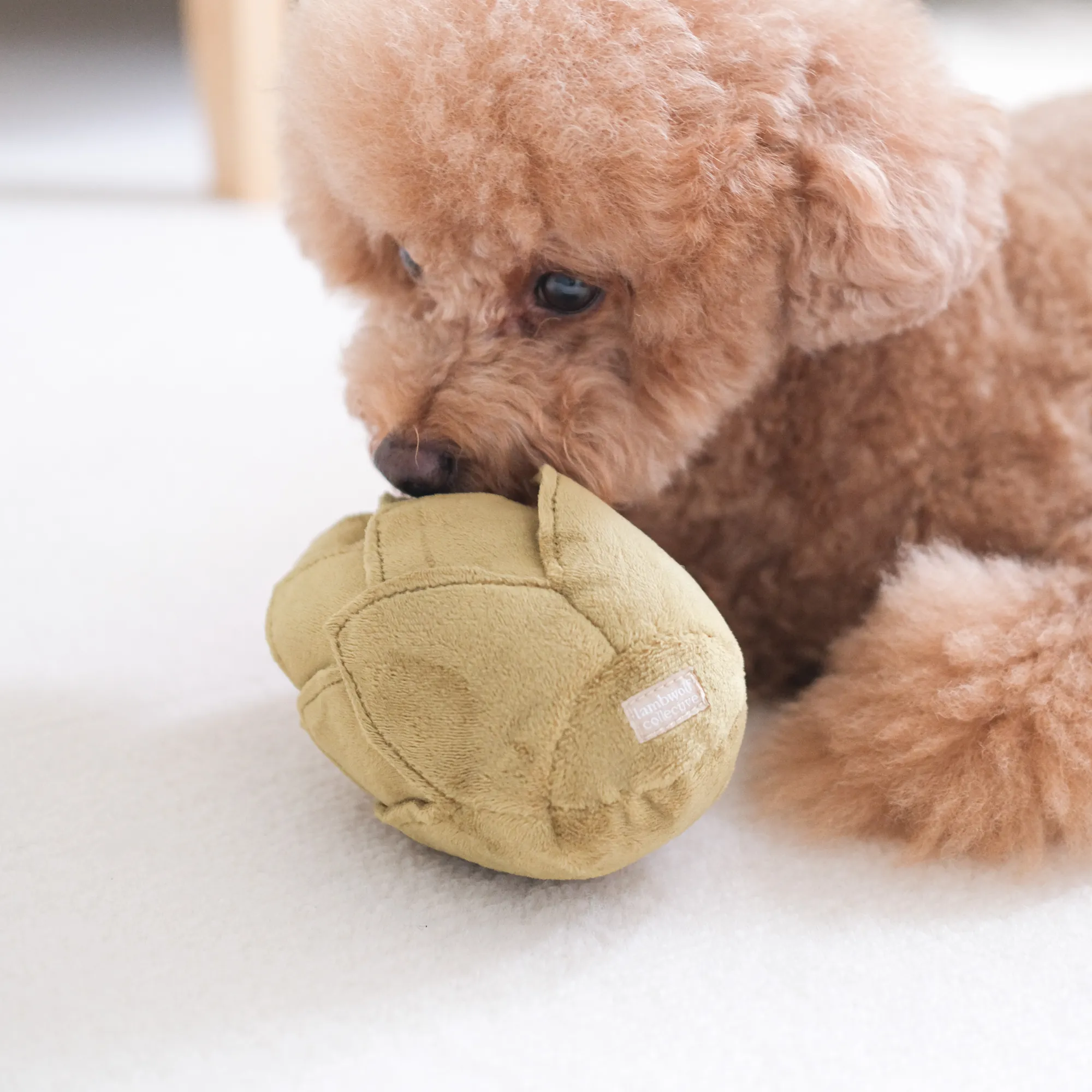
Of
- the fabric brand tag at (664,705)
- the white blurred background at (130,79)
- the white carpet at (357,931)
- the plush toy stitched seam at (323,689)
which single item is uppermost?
the fabric brand tag at (664,705)

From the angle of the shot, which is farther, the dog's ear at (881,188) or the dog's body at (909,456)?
the dog's body at (909,456)

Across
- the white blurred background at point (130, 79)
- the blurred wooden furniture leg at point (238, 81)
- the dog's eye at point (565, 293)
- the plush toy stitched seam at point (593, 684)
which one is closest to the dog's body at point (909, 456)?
the dog's eye at point (565, 293)

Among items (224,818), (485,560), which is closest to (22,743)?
(224,818)

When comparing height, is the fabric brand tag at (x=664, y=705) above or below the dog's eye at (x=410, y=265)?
below

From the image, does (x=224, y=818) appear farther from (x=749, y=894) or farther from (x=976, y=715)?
(x=976, y=715)

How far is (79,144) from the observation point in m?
2.37

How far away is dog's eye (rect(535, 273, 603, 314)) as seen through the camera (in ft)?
2.35

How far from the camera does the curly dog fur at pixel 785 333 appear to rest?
0.66 metres

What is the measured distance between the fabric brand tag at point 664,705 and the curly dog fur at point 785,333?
0.16 metres

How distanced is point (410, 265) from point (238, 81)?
1405mm

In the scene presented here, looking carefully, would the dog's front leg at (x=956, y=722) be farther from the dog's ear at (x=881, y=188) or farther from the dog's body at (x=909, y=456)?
the dog's ear at (x=881, y=188)

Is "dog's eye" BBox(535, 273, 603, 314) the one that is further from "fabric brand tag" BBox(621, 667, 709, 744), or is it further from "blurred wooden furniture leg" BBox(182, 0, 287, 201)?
"blurred wooden furniture leg" BBox(182, 0, 287, 201)

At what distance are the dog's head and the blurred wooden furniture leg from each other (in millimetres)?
1296

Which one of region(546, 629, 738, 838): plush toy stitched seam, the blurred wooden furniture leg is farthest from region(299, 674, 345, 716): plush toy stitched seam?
the blurred wooden furniture leg
